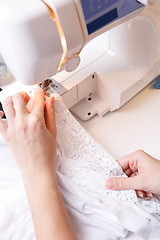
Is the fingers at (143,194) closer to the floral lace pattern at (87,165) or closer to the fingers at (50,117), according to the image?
the floral lace pattern at (87,165)

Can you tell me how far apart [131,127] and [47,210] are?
1.66ft

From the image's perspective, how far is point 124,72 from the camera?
0.98 meters

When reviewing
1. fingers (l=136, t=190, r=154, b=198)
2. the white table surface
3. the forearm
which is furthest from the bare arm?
the white table surface

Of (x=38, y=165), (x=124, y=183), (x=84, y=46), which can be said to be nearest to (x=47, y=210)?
(x=38, y=165)

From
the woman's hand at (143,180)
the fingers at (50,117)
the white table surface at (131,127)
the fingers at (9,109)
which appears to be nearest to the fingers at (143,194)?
the woman's hand at (143,180)

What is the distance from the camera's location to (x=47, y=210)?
59 centimetres

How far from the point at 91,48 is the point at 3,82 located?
0.38 m

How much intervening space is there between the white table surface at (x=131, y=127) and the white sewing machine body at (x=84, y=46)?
4 cm

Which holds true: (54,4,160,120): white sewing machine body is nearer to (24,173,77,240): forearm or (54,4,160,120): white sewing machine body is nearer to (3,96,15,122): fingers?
(3,96,15,122): fingers

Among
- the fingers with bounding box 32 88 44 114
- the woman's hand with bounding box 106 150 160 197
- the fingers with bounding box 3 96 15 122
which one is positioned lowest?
the woman's hand with bounding box 106 150 160 197

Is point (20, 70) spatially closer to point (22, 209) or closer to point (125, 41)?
point (22, 209)

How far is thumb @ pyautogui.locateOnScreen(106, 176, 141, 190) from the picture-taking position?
68 centimetres

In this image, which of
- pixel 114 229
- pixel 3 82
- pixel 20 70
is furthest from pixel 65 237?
pixel 3 82

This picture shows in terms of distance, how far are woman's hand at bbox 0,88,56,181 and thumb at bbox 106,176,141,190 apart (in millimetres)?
179
